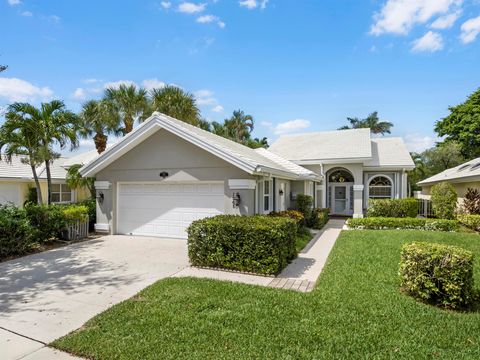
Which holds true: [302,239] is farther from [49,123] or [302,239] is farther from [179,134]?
[49,123]

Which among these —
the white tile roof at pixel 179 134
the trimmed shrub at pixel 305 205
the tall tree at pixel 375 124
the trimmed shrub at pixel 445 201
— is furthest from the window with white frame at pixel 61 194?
the tall tree at pixel 375 124

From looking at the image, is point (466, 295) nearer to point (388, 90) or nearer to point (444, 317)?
point (444, 317)

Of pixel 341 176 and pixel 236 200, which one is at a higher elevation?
pixel 341 176

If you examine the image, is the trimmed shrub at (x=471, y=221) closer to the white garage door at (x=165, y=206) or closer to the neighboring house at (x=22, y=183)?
the white garage door at (x=165, y=206)

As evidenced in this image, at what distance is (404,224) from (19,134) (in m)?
18.4

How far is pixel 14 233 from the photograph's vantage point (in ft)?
29.8

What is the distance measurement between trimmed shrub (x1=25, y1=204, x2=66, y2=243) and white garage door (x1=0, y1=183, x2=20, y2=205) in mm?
9910

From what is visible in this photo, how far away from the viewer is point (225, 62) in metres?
14.2

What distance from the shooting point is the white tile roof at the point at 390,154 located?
19438mm

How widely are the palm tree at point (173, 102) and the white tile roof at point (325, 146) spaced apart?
7455mm

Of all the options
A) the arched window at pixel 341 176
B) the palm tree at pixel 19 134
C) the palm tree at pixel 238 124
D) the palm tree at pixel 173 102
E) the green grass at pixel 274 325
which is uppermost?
the palm tree at pixel 238 124

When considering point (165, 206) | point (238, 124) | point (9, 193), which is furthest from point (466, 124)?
point (9, 193)

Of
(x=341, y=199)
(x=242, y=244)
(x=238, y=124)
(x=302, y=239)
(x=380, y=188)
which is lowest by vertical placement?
(x=302, y=239)

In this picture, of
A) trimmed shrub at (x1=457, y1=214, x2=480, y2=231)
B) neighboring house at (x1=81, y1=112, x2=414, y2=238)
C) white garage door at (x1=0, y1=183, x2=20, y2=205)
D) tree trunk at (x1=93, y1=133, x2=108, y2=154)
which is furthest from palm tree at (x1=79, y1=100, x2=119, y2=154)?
trimmed shrub at (x1=457, y1=214, x2=480, y2=231)
